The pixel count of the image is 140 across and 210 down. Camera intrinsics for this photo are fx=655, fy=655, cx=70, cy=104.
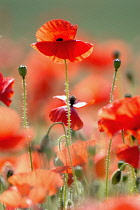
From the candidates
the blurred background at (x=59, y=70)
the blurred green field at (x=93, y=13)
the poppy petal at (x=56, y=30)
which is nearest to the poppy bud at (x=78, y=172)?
the poppy petal at (x=56, y=30)

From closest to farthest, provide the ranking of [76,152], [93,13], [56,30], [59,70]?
[76,152]
[56,30]
[59,70]
[93,13]

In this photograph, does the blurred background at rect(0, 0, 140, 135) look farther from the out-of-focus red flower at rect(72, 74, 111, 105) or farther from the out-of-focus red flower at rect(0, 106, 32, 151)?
the out-of-focus red flower at rect(0, 106, 32, 151)

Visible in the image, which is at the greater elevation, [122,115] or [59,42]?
[59,42]

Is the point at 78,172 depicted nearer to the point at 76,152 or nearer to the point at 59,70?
the point at 76,152

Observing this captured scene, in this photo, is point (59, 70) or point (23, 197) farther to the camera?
point (59, 70)

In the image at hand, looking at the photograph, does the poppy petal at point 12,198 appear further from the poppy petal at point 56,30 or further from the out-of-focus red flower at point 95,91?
the out-of-focus red flower at point 95,91

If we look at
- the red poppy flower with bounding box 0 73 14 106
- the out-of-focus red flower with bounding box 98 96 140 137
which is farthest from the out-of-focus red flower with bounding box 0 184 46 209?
the red poppy flower with bounding box 0 73 14 106

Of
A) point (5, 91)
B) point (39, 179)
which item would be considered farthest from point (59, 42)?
point (39, 179)

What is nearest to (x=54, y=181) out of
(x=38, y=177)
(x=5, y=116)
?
(x=38, y=177)
